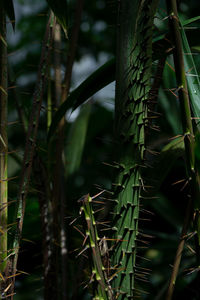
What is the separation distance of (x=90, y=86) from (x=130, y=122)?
96 mm

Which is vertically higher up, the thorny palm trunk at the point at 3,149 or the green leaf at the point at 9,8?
the green leaf at the point at 9,8

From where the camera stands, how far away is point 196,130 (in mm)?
394

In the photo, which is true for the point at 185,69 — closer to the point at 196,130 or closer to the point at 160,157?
the point at 196,130

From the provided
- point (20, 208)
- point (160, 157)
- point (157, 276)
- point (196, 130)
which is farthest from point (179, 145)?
point (157, 276)

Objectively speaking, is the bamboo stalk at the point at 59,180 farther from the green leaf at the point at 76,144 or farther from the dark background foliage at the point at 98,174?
the green leaf at the point at 76,144

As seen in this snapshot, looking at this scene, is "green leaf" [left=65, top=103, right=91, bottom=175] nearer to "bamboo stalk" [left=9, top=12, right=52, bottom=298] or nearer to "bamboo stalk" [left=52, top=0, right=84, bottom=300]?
"bamboo stalk" [left=52, top=0, right=84, bottom=300]

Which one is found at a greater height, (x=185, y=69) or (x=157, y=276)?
(x=185, y=69)

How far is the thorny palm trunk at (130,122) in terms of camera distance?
406mm

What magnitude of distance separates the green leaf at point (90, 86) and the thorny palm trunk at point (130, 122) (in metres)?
0.06

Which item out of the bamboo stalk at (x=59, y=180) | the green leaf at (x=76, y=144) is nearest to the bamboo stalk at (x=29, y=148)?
the bamboo stalk at (x=59, y=180)

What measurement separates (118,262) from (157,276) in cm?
→ 76

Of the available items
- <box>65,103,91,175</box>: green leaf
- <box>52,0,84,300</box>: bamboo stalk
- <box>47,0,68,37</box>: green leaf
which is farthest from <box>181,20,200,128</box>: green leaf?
<box>65,103,91,175</box>: green leaf

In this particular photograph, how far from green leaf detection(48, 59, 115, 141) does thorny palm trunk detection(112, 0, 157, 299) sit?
0.18ft

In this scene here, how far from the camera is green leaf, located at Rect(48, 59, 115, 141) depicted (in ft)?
1.53
